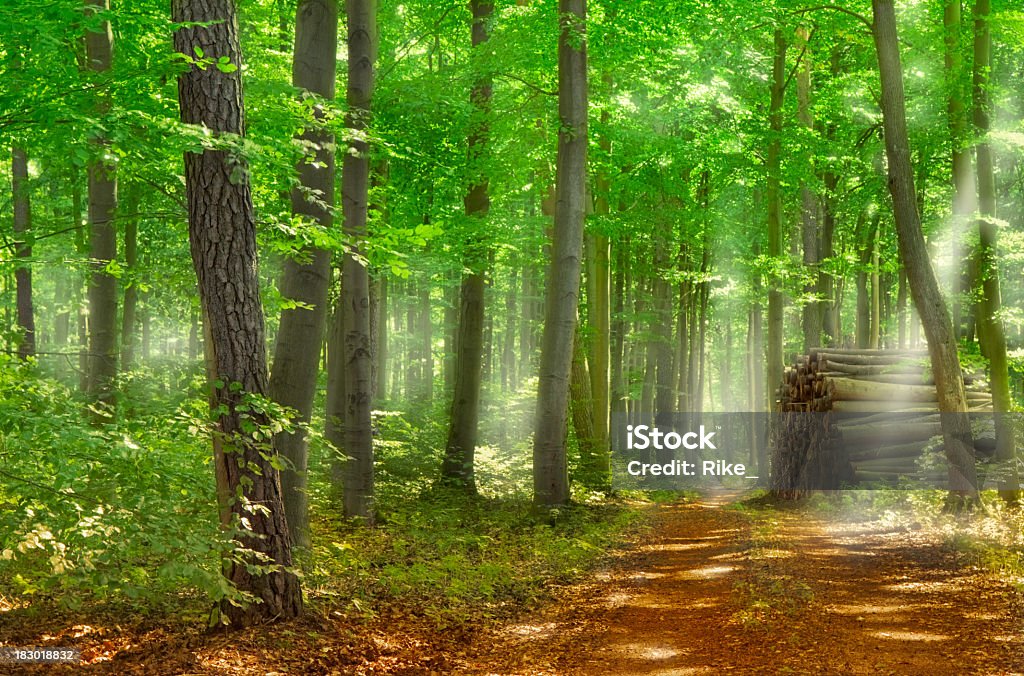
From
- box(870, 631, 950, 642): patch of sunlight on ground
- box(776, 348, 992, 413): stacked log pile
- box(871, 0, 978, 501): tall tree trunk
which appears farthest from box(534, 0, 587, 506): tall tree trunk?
box(870, 631, 950, 642): patch of sunlight on ground

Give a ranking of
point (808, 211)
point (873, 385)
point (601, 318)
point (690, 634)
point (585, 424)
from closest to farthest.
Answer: point (690, 634), point (873, 385), point (585, 424), point (601, 318), point (808, 211)

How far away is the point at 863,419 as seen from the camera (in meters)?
16.7

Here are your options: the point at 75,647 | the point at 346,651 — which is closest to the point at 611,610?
the point at 346,651

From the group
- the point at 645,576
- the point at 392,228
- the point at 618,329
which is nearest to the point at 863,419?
the point at 645,576

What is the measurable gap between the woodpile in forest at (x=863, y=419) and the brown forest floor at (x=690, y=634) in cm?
543

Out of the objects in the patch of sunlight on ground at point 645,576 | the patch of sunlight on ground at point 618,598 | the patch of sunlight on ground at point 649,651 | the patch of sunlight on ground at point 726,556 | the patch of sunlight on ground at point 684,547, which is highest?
the patch of sunlight on ground at point 649,651

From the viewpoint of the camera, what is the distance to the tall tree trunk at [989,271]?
12.8m

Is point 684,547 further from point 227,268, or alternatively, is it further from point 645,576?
point 227,268

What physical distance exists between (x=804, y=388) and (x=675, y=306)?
689 inches

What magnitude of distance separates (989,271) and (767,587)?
688 cm

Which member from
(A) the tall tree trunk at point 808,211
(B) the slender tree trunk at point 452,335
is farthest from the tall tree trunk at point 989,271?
(B) the slender tree trunk at point 452,335

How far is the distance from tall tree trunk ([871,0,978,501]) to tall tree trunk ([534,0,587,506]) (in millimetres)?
4636

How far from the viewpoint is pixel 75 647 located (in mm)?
5898

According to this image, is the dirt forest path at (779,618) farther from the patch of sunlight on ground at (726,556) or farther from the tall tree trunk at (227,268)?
the tall tree trunk at (227,268)
